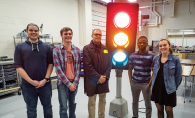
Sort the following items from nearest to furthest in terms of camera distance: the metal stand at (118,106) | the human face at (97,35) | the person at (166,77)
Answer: the person at (166,77)
the human face at (97,35)
the metal stand at (118,106)

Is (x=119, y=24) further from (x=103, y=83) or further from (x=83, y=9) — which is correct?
(x=83, y=9)

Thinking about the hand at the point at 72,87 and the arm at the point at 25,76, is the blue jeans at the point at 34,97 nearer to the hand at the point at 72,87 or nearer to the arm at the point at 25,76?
the arm at the point at 25,76

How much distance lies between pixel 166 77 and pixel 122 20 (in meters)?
0.93

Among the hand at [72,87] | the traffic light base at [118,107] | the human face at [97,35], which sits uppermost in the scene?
the human face at [97,35]

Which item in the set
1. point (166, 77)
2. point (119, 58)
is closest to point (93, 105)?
point (119, 58)

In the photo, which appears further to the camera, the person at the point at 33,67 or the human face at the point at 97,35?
the human face at the point at 97,35

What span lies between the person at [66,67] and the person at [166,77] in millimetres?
1076

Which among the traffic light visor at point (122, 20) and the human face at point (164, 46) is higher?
the traffic light visor at point (122, 20)

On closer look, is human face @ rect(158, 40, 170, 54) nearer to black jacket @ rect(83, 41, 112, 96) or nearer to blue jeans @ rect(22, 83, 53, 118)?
black jacket @ rect(83, 41, 112, 96)

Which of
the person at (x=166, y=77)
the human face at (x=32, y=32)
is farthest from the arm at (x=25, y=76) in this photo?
the person at (x=166, y=77)

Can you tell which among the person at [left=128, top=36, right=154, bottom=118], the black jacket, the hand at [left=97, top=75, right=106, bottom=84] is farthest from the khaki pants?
the person at [left=128, top=36, right=154, bottom=118]

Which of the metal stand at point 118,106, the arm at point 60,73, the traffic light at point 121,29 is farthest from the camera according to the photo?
the metal stand at point 118,106

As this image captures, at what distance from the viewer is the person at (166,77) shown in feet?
5.52

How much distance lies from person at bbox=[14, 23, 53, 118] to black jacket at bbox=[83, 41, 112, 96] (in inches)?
20.9
